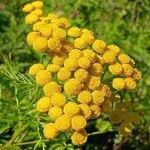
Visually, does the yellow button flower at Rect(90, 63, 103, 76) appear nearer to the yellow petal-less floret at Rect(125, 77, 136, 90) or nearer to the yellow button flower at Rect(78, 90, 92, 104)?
the yellow button flower at Rect(78, 90, 92, 104)

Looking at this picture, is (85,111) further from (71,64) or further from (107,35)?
(107,35)

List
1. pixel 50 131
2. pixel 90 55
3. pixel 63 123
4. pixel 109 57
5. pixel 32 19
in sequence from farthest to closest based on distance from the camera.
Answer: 1. pixel 32 19
2. pixel 109 57
3. pixel 90 55
4. pixel 50 131
5. pixel 63 123

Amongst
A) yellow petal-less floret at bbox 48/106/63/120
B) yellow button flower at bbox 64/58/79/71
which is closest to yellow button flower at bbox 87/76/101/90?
yellow button flower at bbox 64/58/79/71

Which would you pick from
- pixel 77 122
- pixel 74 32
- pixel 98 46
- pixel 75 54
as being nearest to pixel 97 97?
pixel 77 122

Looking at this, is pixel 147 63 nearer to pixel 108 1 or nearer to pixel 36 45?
pixel 108 1

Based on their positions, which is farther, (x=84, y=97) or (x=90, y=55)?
(x=90, y=55)

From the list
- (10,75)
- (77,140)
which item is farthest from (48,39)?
(77,140)

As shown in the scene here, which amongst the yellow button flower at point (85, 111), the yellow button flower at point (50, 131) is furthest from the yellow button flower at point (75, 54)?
the yellow button flower at point (50, 131)
